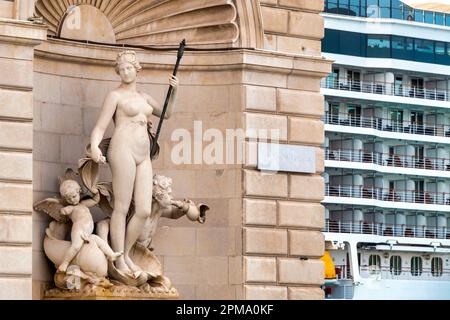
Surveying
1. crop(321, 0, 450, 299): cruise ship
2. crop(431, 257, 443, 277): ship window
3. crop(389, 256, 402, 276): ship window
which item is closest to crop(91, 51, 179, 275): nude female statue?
crop(321, 0, 450, 299): cruise ship

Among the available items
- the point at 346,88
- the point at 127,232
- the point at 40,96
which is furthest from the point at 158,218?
the point at 346,88

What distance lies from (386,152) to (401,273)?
4521 millimetres

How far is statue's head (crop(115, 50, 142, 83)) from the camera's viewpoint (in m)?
18.7

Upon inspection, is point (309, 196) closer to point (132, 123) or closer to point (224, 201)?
point (224, 201)

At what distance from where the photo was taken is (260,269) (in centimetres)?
1972

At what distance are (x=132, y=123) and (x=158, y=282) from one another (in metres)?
1.67

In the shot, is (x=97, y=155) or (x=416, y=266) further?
(x=416, y=266)

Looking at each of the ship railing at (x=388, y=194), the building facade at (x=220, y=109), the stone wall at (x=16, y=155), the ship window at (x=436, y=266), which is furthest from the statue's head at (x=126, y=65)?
the ship window at (x=436, y=266)

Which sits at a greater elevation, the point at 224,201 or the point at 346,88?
the point at 346,88

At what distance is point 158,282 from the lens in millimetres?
18906

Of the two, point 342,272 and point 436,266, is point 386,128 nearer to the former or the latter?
point 436,266

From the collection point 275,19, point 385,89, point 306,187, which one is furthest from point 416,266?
point 275,19

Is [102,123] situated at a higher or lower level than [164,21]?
lower
